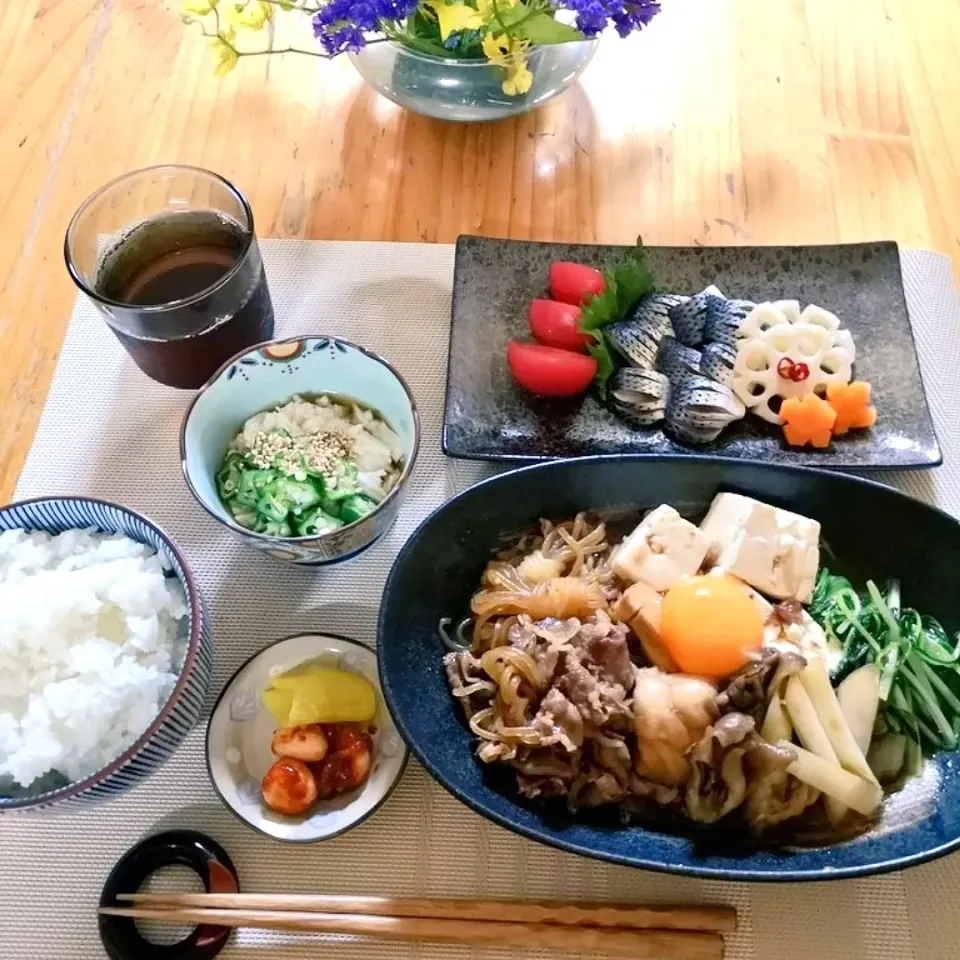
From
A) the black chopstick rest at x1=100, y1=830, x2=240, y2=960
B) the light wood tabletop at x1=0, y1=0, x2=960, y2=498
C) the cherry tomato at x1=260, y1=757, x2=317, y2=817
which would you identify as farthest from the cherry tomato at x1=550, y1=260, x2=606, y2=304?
the black chopstick rest at x1=100, y1=830, x2=240, y2=960

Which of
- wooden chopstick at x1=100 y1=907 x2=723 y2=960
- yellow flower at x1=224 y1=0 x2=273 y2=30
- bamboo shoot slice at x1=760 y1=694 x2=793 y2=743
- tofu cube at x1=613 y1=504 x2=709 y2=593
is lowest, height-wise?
wooden chopstick at x1=100 y1=907 x2=723 y2=960

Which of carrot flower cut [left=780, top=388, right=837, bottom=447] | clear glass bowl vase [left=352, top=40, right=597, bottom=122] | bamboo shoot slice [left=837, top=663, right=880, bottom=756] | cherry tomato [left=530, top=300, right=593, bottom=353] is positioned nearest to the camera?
bamboo shoot slice [left=837, top=663, right=880, bottom=756]

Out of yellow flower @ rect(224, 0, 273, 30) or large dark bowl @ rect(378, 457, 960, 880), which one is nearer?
large dark bowl @ rect(378, 457, 960, 880)

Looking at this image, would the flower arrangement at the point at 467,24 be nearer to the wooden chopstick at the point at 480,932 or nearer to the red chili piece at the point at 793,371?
the red chili piece at the point at 793,371

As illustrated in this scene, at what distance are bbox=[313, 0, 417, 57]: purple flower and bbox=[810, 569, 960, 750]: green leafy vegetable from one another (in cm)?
100

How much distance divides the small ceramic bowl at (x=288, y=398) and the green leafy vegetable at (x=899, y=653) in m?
0.59

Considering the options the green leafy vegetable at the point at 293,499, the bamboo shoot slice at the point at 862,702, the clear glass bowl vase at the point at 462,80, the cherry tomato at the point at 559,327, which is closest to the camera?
the bamboo shoot slice at the point at 862,702

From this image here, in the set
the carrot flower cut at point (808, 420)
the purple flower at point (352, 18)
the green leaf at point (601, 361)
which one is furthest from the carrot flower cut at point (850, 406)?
the purple flower at point (352, 18)

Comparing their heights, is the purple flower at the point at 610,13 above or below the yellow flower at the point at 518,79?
above

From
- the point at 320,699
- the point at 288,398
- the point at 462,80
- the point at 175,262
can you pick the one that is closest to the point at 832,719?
the point at 320,699

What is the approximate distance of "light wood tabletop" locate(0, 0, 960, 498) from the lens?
164cm

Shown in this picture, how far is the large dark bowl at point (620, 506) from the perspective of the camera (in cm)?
99

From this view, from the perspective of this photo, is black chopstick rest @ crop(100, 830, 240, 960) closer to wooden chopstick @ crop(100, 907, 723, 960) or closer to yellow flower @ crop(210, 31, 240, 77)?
wooden chopstick @ crop(100, 907, 723, 960)

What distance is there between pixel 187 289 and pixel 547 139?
78 cm
